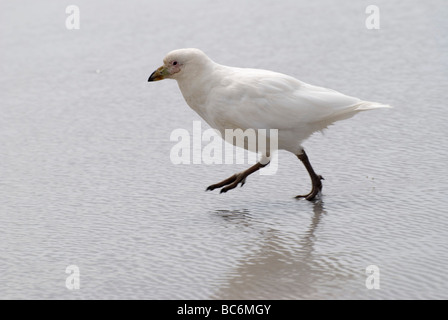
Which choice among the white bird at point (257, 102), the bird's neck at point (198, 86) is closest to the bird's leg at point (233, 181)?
the white bird at point (257, 102)

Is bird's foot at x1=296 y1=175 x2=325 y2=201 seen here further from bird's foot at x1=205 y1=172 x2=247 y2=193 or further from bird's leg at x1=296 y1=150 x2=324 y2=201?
bird's foot at x1=205 y1=172 x2=247 y2=193

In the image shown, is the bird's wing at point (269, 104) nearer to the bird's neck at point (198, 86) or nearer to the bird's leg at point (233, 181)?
the bird's neck at point (198, 86)

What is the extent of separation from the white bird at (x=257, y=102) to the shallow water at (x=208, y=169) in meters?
0.35

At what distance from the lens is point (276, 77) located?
219 inches

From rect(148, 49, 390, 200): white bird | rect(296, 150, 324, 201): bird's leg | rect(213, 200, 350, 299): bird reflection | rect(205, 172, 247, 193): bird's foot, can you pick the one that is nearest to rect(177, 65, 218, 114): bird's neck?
rect(148, 49, 390, 200): white bird

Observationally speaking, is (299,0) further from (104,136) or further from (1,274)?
(1,274)

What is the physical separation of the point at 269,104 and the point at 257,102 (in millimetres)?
74

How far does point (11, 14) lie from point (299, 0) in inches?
129

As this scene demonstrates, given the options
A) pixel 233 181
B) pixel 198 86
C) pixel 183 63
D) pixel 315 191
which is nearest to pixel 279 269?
pixel 315 191

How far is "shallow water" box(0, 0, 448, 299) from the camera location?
4.32m

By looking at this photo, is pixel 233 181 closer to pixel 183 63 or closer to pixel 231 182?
pixel 231 182

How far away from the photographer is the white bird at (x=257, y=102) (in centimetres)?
541

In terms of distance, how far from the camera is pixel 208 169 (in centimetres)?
603

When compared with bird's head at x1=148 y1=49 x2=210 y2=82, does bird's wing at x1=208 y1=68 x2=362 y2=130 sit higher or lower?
lower
